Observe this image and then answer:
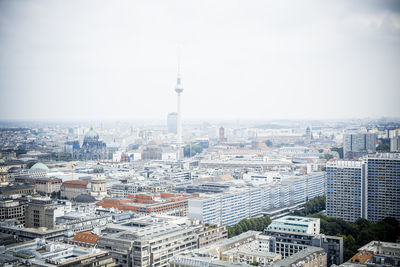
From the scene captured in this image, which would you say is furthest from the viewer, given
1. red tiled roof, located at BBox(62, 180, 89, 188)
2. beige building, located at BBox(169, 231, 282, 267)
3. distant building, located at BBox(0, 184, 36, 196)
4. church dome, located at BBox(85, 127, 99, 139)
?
church dome, located at BBox(85, 127, 99, 139)

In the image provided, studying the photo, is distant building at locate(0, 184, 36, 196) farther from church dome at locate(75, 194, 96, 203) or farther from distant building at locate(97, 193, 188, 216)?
distant building at locate(97, 193, 188, 216)

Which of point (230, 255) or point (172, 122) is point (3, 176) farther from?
point (172, 122)

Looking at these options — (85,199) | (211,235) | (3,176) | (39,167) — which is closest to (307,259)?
(211,235)

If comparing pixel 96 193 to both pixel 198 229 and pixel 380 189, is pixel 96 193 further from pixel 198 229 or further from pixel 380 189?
pixel 380 189

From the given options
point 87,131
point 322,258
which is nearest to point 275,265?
point 322,258

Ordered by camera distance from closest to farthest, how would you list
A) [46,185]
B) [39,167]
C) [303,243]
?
[303,243] < [46,185] < [39,167]

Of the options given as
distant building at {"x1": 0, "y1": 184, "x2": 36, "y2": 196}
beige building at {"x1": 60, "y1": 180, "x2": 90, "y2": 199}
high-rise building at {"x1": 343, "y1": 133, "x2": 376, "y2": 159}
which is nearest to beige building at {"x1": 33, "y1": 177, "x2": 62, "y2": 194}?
beige building at {"x1": 60, "y1": 180, "x2": 90, "y2": 199}
